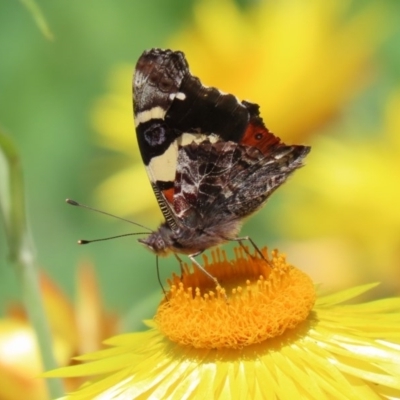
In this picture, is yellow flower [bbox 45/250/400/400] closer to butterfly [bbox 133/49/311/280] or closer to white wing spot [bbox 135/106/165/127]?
butterfly [bbox 133/49/311/280]

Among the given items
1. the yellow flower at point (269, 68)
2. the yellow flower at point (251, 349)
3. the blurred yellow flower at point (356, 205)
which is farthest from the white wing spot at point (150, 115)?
the yellow flower at point (269, 68)

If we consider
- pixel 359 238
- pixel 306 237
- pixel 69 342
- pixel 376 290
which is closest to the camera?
pixel 69 342

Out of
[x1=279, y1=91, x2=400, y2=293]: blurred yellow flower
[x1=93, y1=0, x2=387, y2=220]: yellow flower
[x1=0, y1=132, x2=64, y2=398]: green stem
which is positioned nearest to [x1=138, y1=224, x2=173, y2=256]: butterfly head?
[x1=0, y1=132, x2=64, y2=398]: green stem

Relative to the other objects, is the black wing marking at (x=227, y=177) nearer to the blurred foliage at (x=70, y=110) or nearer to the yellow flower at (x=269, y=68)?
the yellow flower at (x=269, y=68)

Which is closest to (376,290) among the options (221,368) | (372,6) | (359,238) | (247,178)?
(359,238)

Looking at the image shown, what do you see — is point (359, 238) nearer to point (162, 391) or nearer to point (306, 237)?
point (306, 237)

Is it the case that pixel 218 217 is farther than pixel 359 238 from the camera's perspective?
No
